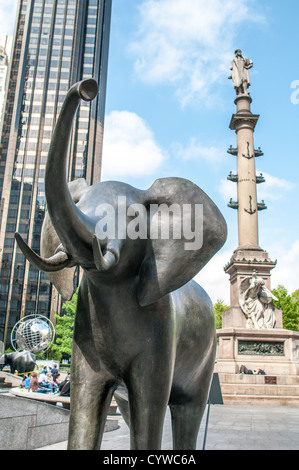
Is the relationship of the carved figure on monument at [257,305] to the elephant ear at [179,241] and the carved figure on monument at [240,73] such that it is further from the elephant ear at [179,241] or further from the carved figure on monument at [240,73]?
the elephant ear at [179,241]

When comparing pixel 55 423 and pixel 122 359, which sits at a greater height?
pixel 122 359

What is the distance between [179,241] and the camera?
2.56m

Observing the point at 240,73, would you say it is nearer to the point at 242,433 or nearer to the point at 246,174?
the point at 246,174

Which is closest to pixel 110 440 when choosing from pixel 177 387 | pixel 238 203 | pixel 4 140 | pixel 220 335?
pixel 177 387

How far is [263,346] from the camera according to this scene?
19156 millimetres

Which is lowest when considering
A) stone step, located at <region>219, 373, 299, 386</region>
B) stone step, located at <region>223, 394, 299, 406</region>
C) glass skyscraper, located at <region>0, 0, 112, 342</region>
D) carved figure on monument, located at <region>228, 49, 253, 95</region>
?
stone step, located at <region>223, 394, 299, 406</region>

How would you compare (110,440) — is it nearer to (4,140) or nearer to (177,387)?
(177,387)

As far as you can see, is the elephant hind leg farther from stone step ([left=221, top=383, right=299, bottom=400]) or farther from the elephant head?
stone step ([left=221, top=383, right=299, bottom=400])

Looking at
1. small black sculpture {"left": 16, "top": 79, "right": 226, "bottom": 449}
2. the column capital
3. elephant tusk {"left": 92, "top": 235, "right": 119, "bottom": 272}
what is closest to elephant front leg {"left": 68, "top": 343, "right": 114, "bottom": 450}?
small black sculpture {"left": 16, "top": 79, "right": 226, "bottom": 449}

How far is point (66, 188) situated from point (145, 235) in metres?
0.68

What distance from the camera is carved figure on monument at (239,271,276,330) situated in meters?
20.2

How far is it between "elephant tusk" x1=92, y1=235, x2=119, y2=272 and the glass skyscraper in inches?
2810

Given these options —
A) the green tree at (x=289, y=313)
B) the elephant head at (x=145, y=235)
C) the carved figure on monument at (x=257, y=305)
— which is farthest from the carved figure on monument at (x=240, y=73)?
the elephant head at (x=145, y=235)
